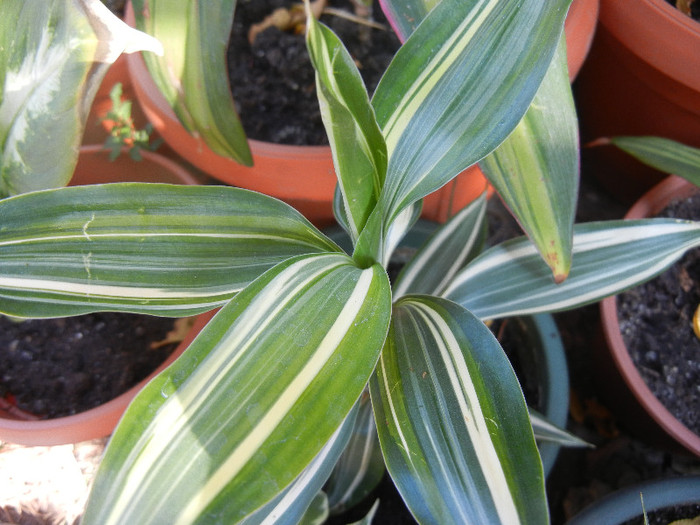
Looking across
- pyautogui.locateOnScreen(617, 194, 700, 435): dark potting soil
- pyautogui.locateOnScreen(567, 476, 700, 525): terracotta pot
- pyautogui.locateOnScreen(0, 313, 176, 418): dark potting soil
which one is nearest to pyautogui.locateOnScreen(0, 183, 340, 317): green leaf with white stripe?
pyautogui.locateOnScreen(0, 313, 176, 418): dark potting soil

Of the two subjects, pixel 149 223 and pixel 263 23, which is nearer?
pixel 149 223

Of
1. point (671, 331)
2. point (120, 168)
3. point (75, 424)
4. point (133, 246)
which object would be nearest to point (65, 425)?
point (75, 424)

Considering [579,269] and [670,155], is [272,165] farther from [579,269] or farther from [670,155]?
[670,155]

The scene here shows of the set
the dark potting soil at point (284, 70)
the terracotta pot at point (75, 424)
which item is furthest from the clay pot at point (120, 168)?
the terracotta pot at point (75, 424)

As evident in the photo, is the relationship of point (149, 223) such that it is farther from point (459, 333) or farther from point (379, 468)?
point (379, 468)

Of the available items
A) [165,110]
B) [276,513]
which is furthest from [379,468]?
[165,110]

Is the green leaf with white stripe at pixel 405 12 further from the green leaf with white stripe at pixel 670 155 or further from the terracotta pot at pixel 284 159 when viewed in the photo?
the green leaf with white stripe at pixel 670 155

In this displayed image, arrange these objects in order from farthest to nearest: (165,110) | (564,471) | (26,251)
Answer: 1. (564,471)
2. (165,110)
3. (26,251)
